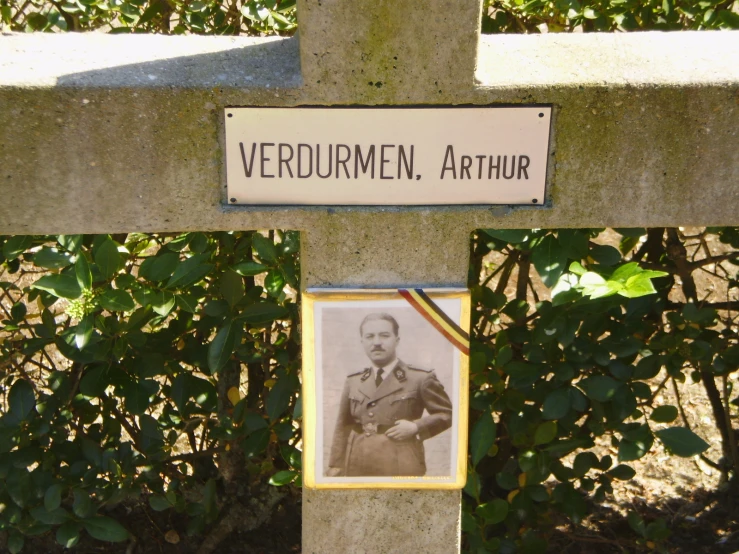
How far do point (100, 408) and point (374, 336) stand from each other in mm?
1208

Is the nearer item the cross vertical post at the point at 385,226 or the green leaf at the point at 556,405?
the cross vertical post at the point at 385,226

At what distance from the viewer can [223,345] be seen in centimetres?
188

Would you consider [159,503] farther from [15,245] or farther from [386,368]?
[386,368]

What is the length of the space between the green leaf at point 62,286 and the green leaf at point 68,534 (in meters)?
0.71

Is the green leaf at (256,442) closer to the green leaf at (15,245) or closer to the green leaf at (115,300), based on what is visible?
the green leaf at (115,300)

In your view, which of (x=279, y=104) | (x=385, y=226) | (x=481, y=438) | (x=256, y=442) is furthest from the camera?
(x=256, y=442)

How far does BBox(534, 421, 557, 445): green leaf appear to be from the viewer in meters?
2.10

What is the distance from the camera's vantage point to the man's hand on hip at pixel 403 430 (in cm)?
167

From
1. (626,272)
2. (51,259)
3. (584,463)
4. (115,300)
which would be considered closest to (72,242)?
(51,259)

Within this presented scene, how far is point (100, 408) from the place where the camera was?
246 cm

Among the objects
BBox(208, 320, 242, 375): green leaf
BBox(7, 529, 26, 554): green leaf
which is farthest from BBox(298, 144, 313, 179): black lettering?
BBox(7, 529, 26, 554): green leaf

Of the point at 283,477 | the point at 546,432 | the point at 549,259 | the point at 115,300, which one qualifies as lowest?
the point at 283,477

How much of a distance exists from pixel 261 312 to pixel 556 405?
2.40 ft

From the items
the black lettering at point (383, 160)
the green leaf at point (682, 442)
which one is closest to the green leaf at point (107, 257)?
the black lettering at point (383, 160)
